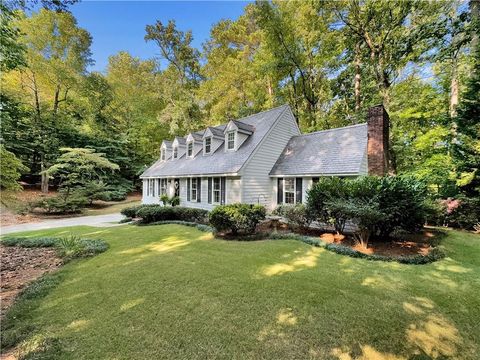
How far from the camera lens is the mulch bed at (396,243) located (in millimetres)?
7215

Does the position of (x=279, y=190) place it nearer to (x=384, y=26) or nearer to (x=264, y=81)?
(x=264, y=81)

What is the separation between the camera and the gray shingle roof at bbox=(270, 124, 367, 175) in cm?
1145

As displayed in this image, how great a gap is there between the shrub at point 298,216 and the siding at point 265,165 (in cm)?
329

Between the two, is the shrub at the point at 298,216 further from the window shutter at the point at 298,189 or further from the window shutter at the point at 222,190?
the window shutter at the point at 222,190

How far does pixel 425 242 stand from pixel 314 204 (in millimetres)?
3932

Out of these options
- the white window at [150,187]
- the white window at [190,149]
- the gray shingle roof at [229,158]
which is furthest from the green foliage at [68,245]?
the white window at [150,187]

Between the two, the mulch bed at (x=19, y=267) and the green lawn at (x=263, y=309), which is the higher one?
the green lawn at (x=263, y=309)

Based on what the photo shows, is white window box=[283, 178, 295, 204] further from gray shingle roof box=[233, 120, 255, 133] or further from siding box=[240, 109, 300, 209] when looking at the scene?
gray shingle roof box=[233, 120, 255, 133]

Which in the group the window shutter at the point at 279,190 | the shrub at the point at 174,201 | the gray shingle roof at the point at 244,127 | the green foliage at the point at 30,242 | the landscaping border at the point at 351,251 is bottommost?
the green foliage at the point at 30,242

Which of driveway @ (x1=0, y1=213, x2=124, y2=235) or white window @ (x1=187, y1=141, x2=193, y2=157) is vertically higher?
white window @ (x1=187, y1=141, x2=193, y2=157)

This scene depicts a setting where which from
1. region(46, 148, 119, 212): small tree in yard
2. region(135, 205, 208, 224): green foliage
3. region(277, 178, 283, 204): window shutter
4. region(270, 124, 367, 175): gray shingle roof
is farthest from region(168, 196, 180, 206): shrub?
region(46, 148, 119, 212): small tree in yard

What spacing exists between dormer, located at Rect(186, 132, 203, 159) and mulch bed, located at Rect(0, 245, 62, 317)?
1243 cm

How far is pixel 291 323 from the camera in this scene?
11.8 feet

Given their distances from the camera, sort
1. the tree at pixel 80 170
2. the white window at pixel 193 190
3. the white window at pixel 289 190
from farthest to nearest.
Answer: the tree at pixel 80 170, the white window at pixel 193 190, the white window at pixel 289 190
